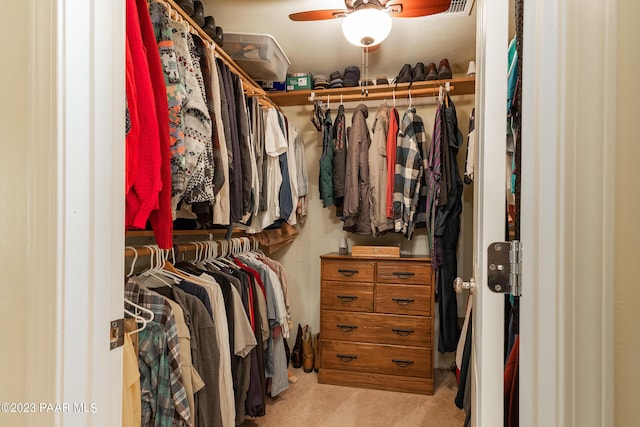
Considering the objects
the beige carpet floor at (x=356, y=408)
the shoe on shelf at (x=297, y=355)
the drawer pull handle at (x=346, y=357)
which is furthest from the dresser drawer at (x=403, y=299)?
the shoe on shelf at (x=297, y=355)

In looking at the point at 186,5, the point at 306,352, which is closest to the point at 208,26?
the point at 186,5

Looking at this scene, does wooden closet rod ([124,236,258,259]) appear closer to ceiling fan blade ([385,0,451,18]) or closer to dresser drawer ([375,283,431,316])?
dresser drawer ([375,283,431,316])

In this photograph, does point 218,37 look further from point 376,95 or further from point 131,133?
point 376,95

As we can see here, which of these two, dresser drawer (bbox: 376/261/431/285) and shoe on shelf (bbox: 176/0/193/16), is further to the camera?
dresser drawer (bbox: 376/261/431/285)

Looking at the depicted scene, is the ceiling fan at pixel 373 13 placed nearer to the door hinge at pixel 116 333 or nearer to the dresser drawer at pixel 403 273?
the dresser drawer at pixel 403 273

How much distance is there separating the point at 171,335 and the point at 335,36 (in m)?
2.06

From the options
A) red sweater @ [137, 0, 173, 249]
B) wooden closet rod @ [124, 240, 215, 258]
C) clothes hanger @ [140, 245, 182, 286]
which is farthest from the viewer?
clothes hanger @ [140, 245, 182, 286]

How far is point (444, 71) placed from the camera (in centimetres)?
248

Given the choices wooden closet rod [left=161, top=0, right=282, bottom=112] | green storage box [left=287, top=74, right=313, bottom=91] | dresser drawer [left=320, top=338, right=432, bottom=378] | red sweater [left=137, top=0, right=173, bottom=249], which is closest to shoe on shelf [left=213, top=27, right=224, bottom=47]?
wooden closet rod [left=161, top=0, right=282, bottom=112]

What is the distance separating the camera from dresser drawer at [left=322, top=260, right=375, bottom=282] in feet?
8.09
